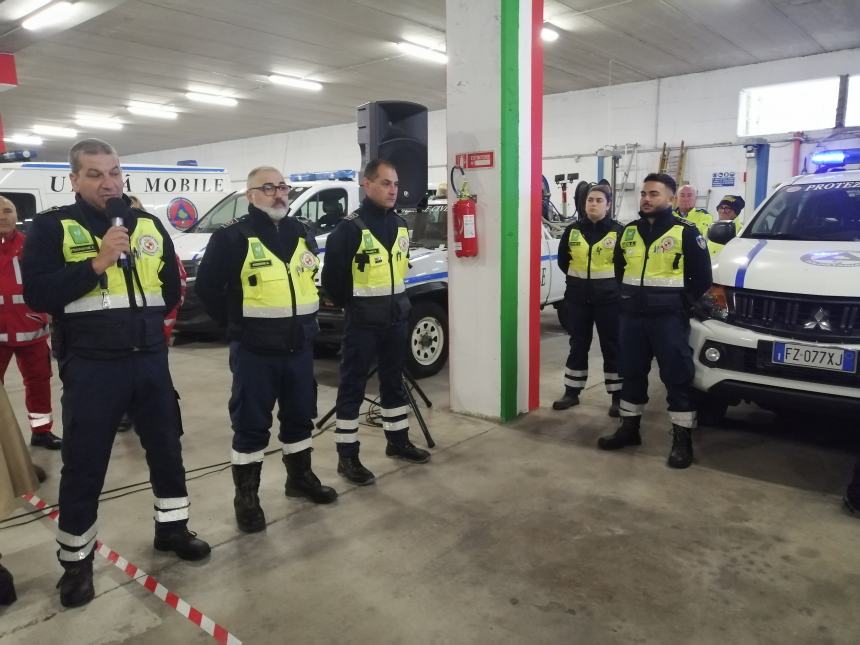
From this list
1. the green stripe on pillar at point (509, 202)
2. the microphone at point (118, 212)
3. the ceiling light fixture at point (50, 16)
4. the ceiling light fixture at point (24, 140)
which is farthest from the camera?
the ceiling light fixture at point (24, 140)

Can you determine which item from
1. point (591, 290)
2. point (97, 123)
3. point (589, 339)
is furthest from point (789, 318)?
point (97, 123)

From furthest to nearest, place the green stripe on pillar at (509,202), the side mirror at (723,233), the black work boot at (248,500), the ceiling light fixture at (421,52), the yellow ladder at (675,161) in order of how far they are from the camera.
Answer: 1. the yellow ladder at (675,161)
2. the ceiling light fixture at (421,52)
3. the side mirror at (723,233)
4. the green stripe on pillar at (509,202)
5. the black work boot at (248,500)

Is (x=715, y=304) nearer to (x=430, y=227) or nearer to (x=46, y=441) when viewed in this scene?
(x=430, y=227)

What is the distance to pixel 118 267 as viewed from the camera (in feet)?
8.64

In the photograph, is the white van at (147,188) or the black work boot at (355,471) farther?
the white van at (147,188)

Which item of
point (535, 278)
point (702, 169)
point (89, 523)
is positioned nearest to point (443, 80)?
point (702, 169)

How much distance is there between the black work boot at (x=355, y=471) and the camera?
3855mm

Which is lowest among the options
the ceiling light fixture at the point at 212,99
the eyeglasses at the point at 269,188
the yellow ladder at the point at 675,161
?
the eyeglasses at the point at 269,188

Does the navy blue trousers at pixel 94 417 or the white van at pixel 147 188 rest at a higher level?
the white van at pixel 147 188

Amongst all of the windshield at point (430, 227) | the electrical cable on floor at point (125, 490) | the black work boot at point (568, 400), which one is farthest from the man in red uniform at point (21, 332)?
the black work boot at point (568, 400)

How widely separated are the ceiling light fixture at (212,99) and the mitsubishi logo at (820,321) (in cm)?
1396

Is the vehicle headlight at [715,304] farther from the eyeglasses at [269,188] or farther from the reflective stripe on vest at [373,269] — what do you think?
the eyeglasses at [269,188]

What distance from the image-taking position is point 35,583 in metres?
2.85

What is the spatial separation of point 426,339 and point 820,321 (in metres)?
3.42
